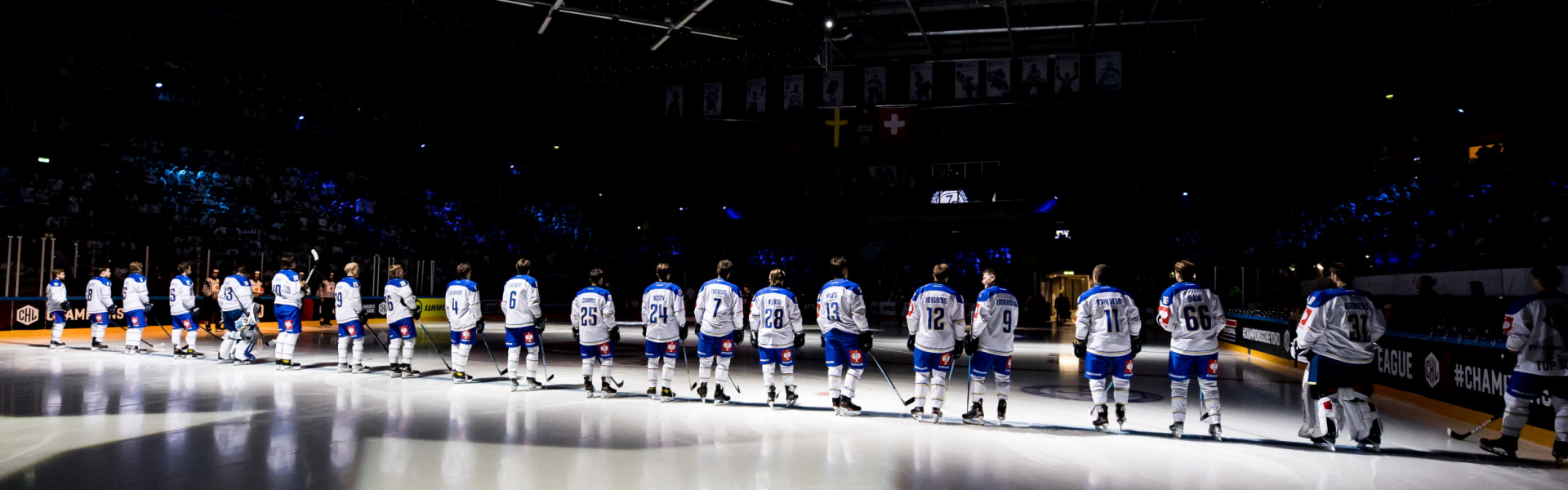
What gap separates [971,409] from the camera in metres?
8.02

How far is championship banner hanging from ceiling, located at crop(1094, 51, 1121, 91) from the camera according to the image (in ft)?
92.7

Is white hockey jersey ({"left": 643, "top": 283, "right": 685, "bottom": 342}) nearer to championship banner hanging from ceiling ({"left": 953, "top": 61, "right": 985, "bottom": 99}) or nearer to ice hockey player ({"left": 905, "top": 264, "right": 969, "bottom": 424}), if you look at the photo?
ice hockey player ({"left": 905, "top": 264, "right": 969, "bottom": 424})

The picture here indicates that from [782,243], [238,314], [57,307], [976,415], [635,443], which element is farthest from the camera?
[782,243]

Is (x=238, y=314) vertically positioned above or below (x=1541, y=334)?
below

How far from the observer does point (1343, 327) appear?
6.93 metres

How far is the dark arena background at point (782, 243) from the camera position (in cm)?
686

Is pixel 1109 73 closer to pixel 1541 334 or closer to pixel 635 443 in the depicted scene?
pixel 1541 334

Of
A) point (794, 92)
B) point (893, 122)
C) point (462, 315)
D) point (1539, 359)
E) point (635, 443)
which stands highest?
point (794, 92)

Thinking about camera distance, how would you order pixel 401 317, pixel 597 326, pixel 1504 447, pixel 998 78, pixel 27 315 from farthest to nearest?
pixel 998 78, pixel 27 315, pixel 401 317, pixel 597 326, pixel 1504 447

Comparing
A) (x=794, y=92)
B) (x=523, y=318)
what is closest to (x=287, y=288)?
(x=523, y=318)

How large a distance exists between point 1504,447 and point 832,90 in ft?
→ 84.8

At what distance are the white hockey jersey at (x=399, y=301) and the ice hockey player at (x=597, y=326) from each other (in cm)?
319

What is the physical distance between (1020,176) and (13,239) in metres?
32.6

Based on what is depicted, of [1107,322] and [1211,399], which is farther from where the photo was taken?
[1107,322]
